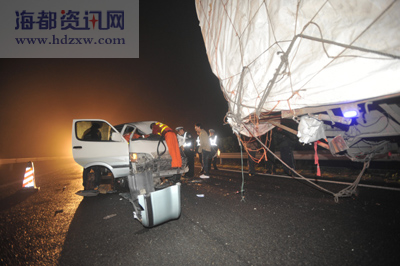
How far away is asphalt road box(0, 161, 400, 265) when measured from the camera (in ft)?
6.62

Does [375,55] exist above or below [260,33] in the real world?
below

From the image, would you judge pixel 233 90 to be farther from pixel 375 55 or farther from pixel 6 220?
pixel 6 220

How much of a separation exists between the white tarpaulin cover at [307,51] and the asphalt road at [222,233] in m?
1.75

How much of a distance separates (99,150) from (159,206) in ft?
11.7

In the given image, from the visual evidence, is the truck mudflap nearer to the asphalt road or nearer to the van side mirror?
the asphalt road

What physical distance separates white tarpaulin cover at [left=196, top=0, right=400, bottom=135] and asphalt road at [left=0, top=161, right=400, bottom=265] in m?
1.75

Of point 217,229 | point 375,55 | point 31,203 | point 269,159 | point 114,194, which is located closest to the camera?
point 375,55

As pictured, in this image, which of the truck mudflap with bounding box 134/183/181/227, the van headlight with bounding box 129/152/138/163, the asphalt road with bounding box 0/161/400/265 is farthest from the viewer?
the van headlight with bounding box 129/152/138/163

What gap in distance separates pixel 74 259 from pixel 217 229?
74.3 inches

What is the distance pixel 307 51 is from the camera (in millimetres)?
1917

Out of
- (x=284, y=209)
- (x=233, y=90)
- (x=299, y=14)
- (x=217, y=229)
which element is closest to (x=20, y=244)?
(x=217, y=229)

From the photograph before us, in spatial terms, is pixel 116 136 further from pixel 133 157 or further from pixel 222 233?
pixel 222 233

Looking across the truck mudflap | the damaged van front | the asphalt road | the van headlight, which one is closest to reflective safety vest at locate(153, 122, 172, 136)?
the damaged van front

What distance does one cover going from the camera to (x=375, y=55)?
156 cm
